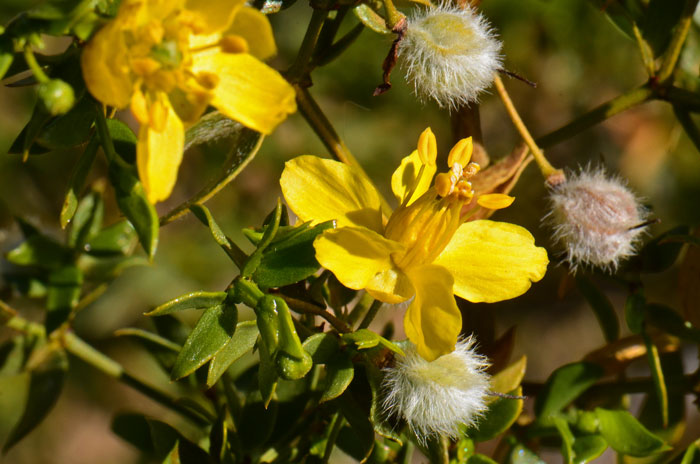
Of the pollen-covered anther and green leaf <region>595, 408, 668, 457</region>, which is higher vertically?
the pollen-covered anther

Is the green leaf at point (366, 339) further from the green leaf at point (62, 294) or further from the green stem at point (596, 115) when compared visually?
the green leaf at point (62, 294)

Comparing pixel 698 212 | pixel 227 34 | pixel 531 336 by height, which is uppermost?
pixel 227 34

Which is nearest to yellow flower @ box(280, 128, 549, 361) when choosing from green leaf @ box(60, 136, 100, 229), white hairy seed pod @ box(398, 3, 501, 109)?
white hairy seed pod @ box(398, 3, 501, 109)

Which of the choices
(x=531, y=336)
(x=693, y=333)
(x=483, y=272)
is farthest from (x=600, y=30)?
(x=483, y=272)

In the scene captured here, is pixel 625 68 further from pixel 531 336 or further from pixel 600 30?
pixel 531 336

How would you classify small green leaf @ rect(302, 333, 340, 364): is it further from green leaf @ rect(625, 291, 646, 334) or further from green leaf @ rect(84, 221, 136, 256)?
green leaf @ rect(84, 221, 136, 256)
